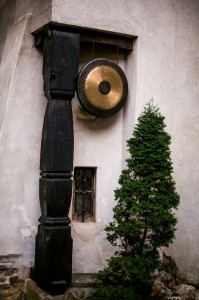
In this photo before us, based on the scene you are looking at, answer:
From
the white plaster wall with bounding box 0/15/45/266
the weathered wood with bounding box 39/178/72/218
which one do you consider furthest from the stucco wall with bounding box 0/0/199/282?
the weathered wood with bounding box 39/178/72/218

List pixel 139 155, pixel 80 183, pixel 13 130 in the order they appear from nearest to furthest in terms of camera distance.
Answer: pixel 139 155, pixel 13 130, pixel 80 183

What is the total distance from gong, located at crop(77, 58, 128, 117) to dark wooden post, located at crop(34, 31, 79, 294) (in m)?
0.18

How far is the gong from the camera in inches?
211

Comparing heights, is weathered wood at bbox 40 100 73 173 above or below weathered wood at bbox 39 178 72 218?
above

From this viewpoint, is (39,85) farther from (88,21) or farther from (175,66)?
(175,66)

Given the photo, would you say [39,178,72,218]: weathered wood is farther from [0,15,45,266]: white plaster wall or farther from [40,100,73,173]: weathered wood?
[0,15,45,266]: white plaster wall

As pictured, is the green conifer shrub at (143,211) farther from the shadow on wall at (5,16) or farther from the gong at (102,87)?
the shadow on wall at (5,16)

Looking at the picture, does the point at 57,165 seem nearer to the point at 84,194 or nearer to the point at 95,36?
the point at 84,194

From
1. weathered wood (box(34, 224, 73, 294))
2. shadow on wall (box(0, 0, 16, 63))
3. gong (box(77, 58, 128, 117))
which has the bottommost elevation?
weathered wood (box(34, 224, 73, 294))

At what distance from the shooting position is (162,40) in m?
5.88

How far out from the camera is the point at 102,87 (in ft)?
18.0

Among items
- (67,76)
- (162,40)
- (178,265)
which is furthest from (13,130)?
(178,265)

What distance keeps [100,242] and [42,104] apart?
6.45ft

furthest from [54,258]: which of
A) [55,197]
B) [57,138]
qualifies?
[57,138]
